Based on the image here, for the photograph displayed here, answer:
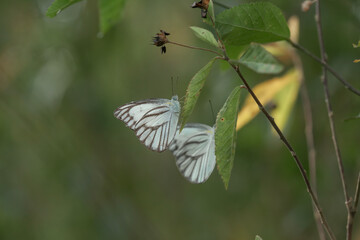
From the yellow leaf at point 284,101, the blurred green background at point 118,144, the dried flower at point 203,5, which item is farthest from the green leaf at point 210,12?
the blurred green background at point 118,144

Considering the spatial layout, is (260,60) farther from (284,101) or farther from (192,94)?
(284,101)

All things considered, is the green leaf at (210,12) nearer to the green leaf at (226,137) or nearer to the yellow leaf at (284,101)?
the green leaf at (226,137)

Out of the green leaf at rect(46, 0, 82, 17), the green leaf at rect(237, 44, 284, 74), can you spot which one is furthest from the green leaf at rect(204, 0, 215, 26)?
the green leaf at rect(46, 0, 82, 17)

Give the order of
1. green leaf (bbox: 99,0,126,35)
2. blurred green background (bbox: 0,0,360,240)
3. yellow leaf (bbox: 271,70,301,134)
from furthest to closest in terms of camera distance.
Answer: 1. blurred green background (bbox: 0,0,360,240)
2. yellow leaf (bbox: 271,70,301,134)
3. green leaf (bbox: 99,0,126,35)

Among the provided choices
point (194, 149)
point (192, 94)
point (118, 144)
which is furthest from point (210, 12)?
point (118, 144)

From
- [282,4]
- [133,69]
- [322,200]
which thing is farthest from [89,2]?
[322,200]

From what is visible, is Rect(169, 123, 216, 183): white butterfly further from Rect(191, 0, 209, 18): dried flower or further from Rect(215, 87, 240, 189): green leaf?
Rect(191, 0, 209, 18): dried flower

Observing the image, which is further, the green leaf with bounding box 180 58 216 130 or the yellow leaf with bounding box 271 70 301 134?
the yellow leaf with bounding box 271 70 301 134
